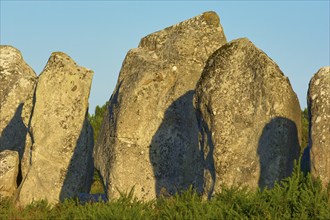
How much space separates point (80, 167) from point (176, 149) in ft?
12.1

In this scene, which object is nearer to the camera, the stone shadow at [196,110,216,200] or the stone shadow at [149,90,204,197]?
the stone shadow at [196,110,216,200]

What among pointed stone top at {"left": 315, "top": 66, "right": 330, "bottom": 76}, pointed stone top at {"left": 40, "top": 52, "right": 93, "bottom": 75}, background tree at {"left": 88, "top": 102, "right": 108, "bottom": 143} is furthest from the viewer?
background tree at {"left": 88, "top": 102, "right": 108, "bottom": 143}

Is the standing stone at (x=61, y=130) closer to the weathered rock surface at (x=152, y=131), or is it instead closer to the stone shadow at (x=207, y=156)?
the weathered rock surface at (x=152, y=131)

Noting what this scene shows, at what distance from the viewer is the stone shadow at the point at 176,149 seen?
23.7 m

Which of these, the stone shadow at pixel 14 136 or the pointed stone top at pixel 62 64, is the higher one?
the pointed stone top at pixel 62 64

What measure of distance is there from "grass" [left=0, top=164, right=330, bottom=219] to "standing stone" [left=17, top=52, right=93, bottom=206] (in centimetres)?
597

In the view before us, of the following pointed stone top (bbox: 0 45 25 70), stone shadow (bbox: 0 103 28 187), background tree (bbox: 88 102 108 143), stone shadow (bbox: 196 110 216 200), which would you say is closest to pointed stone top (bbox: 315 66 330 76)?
stone shadow (bbox: 196 110 216 200)

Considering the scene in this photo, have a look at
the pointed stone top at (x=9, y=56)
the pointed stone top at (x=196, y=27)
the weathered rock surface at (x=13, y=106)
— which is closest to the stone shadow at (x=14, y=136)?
the weathered rock surface at (x=13, y=106)

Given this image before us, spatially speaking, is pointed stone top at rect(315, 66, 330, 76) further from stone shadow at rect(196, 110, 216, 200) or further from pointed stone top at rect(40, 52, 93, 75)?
pointed stone top at rect(40, 52, 93, 75)

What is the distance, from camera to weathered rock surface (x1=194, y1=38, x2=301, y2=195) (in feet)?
66.8

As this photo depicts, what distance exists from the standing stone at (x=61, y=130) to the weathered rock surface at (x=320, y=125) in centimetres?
917

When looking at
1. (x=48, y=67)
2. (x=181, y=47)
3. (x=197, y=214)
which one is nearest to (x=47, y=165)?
(x=48, y=67)

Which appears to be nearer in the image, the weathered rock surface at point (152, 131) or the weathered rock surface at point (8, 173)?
the weathered rock surface at point (152, 131)

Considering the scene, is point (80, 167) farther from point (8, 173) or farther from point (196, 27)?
point (196, 27)
